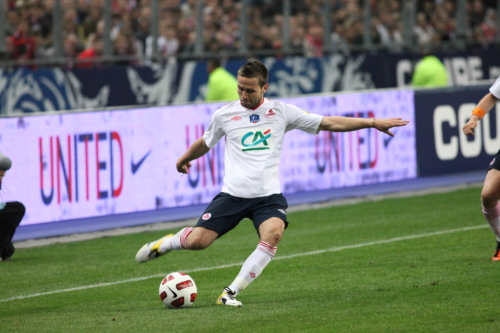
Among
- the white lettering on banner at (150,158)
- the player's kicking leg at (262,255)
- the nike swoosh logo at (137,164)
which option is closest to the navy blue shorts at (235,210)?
the player's kicking leg at (262,255)

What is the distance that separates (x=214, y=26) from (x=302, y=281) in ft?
40.0

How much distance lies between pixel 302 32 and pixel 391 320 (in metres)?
16.0

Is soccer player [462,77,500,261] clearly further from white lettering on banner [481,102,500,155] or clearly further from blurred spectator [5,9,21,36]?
blurred spectator [5,9,21,36]

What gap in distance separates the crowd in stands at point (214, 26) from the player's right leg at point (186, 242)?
10017mm

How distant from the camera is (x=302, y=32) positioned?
2152 cm

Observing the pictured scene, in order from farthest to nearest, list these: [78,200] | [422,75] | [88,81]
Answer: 1. [88,81]
2. [422,75]
3. [78,200]

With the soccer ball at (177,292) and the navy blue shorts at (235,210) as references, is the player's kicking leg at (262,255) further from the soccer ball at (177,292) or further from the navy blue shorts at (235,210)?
the soccer ball at (177,292)

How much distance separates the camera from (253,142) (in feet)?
22.7

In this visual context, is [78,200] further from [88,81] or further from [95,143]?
[88,81]

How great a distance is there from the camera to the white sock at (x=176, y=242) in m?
6.90

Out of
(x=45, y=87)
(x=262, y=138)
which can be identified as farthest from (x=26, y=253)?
(x=45, y=87)

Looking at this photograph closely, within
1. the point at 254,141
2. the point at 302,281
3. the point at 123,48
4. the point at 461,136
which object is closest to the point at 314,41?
the point at 123,48

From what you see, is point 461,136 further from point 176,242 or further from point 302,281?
point 176,242

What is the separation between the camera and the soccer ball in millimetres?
6828
